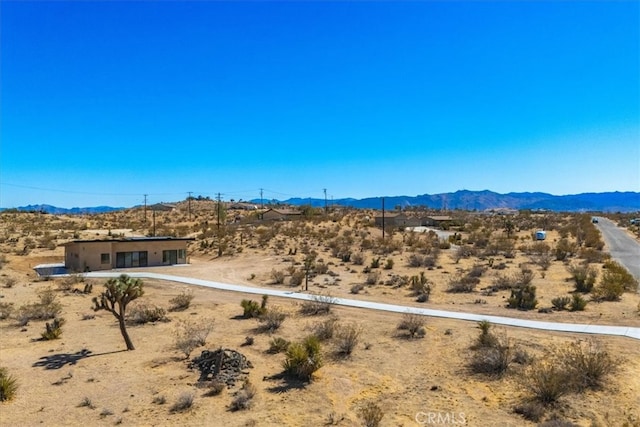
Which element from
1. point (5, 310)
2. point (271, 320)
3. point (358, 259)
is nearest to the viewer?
point (271, 320)

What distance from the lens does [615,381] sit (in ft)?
44.3

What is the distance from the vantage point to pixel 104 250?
4012 cm

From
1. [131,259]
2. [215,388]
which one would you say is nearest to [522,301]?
[215,388]

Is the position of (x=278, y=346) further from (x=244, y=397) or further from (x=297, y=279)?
(x=297, y=279)

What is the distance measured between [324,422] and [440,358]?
5.81 metres

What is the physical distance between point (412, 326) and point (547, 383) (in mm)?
7059

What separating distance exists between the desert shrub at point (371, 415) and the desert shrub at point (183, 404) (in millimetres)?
4753

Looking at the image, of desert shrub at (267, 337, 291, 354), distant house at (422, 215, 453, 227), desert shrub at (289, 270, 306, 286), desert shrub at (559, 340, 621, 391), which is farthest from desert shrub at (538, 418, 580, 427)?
distant house at (422, 215, 453, 227)

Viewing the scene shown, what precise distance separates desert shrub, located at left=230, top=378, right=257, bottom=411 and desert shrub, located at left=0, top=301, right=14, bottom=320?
15469 millimetres

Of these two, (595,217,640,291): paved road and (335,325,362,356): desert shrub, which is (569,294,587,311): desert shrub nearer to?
(335,325,362,356): desert shrub

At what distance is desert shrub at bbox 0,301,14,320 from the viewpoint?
23.1 metres

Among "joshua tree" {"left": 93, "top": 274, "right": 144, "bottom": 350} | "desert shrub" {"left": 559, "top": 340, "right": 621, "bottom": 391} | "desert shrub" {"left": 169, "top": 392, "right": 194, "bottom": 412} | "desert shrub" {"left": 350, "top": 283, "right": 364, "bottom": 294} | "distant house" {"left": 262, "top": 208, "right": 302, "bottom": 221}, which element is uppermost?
"distant house" {"left": 262, "top": 208, "right": 302, "bottom": 221}

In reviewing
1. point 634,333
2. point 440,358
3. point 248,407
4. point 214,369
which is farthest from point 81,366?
point 634,333

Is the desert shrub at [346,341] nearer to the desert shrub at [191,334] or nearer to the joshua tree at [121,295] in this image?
the desert shrub at [191,334]
